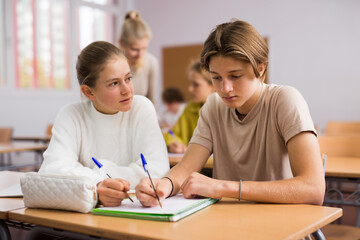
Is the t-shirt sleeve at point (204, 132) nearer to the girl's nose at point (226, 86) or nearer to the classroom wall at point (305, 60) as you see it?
the girl's nose at point (226, 86)

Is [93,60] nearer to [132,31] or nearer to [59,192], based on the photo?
[59,192]

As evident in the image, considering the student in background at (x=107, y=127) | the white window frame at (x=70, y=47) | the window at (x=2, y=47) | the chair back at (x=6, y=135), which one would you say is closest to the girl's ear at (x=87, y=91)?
the student in background at (x=107, y=127)

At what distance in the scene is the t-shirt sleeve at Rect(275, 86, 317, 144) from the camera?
123 cm

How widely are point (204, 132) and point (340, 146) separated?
125 centimetres

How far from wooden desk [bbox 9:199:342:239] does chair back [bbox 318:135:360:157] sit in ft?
4.68

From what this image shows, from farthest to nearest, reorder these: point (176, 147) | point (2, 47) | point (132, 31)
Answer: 1. point (2, 47)
2. point (132, 31)
3. point (176, 147)

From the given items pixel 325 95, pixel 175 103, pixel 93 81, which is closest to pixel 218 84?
pixel 93 81

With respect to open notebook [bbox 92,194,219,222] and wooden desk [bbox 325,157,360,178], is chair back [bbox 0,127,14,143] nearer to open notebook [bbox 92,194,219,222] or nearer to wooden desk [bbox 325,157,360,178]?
wooden desk [bbox 325,157,360,178]

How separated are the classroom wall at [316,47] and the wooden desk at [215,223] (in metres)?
5.29

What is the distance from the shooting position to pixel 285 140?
4.17 ft

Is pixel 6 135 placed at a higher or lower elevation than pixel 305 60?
lower

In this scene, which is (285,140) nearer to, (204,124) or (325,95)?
(204,124)

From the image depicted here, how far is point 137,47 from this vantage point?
255 cm

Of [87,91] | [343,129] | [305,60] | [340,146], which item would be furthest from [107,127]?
[305,60]
